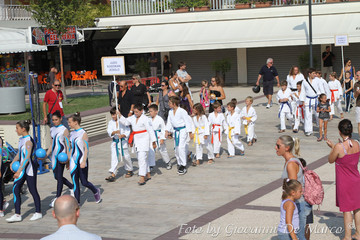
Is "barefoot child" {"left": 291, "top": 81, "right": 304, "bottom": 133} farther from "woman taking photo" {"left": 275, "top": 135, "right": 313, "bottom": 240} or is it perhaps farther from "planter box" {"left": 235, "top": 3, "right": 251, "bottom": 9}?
"planter box" {"left": 235, "top": 3, "right": 251, "bottom": 9}

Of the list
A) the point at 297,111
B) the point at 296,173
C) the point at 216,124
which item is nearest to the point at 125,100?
the point at 216,124

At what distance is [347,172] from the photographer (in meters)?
Answer: 7.84

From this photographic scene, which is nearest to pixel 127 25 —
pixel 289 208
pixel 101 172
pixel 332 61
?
pixel 332 61

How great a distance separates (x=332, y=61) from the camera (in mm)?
29031

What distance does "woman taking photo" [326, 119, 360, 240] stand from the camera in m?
7.78

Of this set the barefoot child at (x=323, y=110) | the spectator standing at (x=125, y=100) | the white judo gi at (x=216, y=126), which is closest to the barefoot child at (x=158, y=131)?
the white judo gi at (x=216, y=126)

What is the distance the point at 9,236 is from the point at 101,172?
4.34 m

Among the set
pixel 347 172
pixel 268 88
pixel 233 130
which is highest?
pixel 268 88

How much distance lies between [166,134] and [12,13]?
74.2ft

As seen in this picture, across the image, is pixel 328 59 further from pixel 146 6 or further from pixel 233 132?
pixel 233 132

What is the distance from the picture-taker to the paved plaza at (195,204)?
30.0ft

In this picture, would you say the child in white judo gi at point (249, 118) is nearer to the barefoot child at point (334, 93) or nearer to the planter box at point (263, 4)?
the barefoot child at point (334, 93)

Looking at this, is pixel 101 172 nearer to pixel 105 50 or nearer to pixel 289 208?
pixel 289 208

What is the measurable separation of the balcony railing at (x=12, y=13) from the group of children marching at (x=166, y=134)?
21509 millimetres
